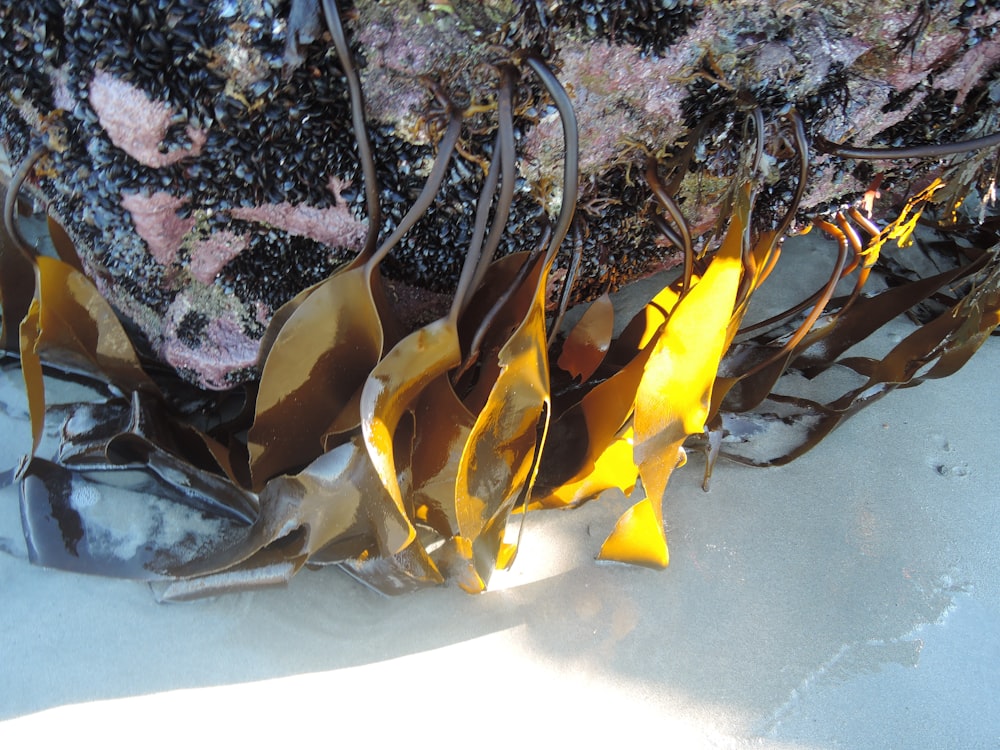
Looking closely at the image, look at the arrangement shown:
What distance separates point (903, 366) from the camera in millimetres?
1263

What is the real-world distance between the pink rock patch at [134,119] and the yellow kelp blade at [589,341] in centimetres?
60

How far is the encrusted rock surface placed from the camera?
0.77 meters

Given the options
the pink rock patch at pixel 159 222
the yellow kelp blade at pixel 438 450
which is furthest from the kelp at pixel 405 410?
the pink rock patch at pixel 159 222

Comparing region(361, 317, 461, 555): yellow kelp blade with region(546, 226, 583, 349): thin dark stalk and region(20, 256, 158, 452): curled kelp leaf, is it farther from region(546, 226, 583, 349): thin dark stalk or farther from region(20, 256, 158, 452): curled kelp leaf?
region(20, 256, 158, 452): curled kelp leaf

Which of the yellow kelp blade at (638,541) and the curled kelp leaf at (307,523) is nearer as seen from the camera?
the curled kelp leaf at (307,523)

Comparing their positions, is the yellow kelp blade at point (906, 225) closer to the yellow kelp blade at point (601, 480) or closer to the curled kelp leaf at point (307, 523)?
the yellow kelp blade at point (601, 480)

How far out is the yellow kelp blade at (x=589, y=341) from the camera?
116 cm

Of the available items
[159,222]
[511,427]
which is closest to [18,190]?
[159,222]

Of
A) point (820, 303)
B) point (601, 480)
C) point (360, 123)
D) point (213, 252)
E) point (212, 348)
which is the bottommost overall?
point (601, 480)

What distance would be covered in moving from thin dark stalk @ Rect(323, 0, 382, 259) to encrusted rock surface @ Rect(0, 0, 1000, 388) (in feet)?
0.10

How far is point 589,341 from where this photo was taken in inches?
45.7

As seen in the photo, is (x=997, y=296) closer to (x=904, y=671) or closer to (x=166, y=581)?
(x=904, y=671)

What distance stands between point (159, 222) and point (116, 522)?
42 centimetres

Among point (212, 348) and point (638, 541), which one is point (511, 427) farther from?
point (212, 348)
